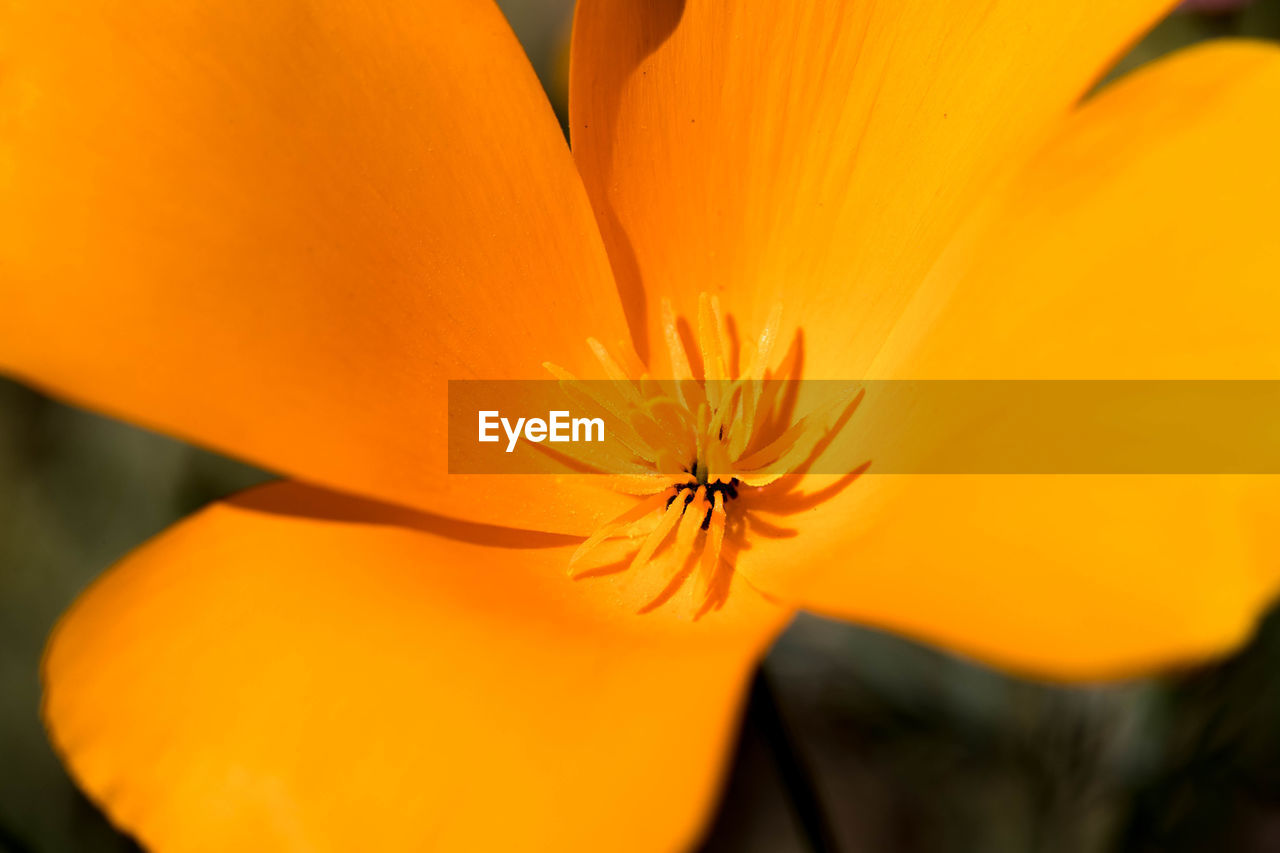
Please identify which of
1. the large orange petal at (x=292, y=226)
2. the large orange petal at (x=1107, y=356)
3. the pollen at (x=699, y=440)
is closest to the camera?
the large orange petal at (x=1107, y=356)

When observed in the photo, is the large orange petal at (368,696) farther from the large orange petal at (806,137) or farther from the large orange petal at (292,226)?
the large orange petal at (806,137)

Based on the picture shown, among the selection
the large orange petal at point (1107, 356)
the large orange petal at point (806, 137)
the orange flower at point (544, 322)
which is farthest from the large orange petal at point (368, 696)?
the large orange petal at point (806, 137)

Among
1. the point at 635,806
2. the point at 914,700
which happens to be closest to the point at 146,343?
the point at 635,806

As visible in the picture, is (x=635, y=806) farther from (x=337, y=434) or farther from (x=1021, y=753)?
(x=1021, y=753)

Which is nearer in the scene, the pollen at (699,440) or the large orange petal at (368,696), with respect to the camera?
the large orange petal at (368,696)

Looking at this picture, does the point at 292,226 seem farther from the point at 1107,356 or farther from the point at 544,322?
the point at 1107,356

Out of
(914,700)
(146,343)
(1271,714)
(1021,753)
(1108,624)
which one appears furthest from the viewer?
(914,700)

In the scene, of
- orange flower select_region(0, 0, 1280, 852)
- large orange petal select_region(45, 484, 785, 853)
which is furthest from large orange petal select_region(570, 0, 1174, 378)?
large orange petal select_region(45, 484, 785, 853)
